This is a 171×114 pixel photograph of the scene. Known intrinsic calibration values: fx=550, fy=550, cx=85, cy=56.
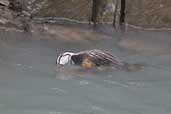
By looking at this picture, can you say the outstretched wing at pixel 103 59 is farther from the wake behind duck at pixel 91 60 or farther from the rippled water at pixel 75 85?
the rippled water at pixel 75 85

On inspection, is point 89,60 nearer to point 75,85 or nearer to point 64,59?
point 64,59

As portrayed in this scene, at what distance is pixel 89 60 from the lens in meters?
11.9

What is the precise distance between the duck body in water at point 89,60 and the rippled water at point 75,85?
305 mm

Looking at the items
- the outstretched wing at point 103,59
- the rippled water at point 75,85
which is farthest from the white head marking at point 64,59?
the outstretched wing at point 103,59

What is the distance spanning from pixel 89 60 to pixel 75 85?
198cm

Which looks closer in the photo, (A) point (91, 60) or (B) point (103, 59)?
(A) point (91, 60)

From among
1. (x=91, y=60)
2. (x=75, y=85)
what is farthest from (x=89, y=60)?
(x=75, y=85)

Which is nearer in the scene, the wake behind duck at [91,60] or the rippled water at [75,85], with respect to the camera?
the rippled water at [75,85]

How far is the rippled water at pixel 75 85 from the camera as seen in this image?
27.7ft

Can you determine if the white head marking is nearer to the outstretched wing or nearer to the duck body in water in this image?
the duck body in water

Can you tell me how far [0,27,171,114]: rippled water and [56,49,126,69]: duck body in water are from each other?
0.30 meters

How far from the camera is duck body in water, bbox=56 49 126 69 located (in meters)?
11.9

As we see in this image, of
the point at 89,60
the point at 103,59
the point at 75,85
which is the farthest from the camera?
the point at 103,59

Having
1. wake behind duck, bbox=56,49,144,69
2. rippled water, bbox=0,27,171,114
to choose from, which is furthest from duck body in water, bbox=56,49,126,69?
rippled water, bbox=0,27,171,114
